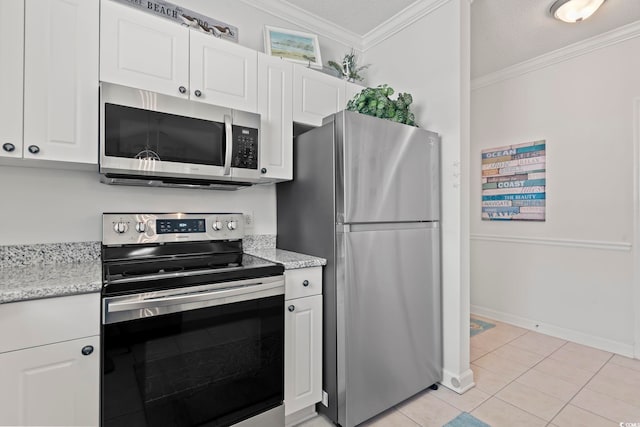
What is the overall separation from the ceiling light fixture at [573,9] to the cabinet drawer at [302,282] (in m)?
2.46

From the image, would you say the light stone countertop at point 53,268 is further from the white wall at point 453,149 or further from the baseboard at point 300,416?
the white wall at point 453,149

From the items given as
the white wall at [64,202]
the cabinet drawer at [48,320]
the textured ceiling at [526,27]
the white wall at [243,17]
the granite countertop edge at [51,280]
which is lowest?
the cabinet drawer at [48,320]

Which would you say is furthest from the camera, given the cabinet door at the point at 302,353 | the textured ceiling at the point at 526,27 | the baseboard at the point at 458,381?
the textured ceiling at the point at 526,27

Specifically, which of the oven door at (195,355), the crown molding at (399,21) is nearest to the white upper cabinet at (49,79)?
the oven door at (195,355)

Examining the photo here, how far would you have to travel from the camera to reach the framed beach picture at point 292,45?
2.21 metres

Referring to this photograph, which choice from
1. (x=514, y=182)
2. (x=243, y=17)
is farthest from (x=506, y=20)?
(x=243, y=17)

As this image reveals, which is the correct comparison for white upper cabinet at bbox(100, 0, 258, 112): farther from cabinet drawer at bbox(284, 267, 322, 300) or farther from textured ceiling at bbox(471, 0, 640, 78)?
textured ceiling at bbox(471, 0, 640, 78)

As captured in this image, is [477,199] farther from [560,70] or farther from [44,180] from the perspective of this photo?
[44,180]

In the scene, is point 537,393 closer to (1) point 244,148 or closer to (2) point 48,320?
(1) point 244,148

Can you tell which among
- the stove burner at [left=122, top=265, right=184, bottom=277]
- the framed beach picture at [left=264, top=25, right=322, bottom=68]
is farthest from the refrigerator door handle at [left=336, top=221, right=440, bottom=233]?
Result: the framed beach picture at [left=264, top=25, right=322, bottom=68]

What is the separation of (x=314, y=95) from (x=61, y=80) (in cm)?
136

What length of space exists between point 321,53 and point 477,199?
2.33m

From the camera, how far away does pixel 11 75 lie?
4.20 ft

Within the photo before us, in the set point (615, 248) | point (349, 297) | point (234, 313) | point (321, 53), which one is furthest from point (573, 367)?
point (321, 53)
